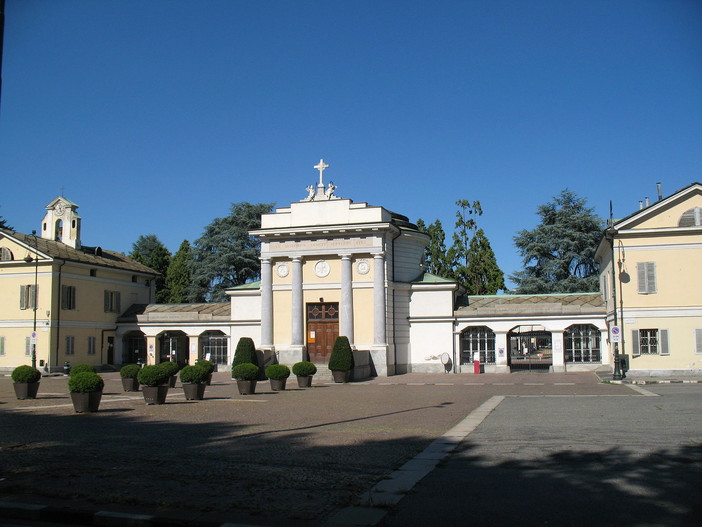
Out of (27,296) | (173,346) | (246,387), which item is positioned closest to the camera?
(246,387)

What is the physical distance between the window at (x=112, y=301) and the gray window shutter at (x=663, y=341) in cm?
3487

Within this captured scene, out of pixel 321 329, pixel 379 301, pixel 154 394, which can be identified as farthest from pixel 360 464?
pixel 321 329

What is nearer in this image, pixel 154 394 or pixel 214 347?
pixel 154 394

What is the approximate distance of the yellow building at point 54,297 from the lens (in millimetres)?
40750

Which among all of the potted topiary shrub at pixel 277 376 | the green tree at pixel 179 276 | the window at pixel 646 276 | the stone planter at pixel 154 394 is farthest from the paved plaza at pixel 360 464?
the green tree at pixel 179 276

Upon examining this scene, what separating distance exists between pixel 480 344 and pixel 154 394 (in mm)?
24361

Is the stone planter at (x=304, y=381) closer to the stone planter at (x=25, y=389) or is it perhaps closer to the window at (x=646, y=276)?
the stone planter at (x=25, y=389)

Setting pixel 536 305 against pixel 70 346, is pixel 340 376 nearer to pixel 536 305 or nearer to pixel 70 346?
pixel 536 305

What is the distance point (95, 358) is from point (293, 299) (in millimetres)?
15971

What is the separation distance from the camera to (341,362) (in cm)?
3303

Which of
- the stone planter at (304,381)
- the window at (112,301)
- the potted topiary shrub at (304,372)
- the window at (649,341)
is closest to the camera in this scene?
the potted topiary shrub at (304,372)

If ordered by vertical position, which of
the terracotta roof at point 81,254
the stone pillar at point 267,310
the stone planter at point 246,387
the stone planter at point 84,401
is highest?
the terracotta roof at point 81,254

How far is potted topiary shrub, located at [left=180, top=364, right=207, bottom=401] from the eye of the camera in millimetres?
21859

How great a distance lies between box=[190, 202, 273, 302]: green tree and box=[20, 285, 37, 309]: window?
67.5ft
